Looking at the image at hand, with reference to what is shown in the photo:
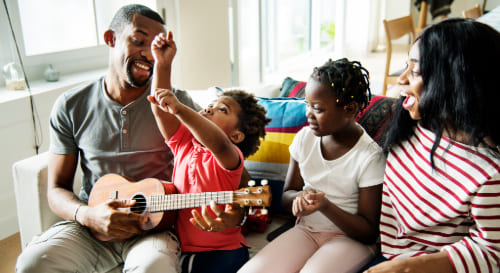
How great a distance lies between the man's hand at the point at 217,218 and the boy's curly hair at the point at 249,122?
1.02 feet

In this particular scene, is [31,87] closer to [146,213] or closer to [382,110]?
[146,213]

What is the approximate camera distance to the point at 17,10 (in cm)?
227

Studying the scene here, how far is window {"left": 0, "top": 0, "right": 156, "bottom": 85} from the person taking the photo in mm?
2291

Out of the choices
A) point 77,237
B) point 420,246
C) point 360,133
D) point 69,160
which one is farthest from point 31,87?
point 420,246

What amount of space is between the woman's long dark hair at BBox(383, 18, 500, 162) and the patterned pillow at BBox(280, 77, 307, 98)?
70cm

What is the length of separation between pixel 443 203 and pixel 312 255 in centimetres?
40

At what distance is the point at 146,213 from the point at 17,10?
1.66 meters

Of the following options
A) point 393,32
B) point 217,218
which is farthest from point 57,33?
point 393,32

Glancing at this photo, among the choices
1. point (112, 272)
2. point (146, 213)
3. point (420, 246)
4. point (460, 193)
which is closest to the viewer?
point (460, 193)

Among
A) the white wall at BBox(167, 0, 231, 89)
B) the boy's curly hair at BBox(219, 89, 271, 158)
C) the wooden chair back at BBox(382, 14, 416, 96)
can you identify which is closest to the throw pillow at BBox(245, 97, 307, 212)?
the boy's curly hair at BBox(219, 89, 271, 158)

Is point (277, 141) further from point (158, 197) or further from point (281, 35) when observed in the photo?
point (281, 35)

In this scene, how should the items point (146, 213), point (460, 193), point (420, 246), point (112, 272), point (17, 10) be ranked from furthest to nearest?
point (17, 10) < point (112, 272) < point (146, 213) < point (420, 246) < point (460, 193)

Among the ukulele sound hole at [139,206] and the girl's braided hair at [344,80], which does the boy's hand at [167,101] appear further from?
the girl's braided hair at [344,80]

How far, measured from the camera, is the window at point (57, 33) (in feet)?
7.52
